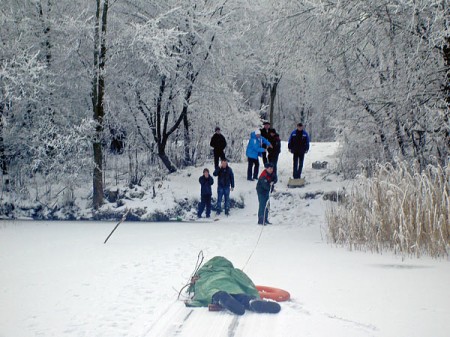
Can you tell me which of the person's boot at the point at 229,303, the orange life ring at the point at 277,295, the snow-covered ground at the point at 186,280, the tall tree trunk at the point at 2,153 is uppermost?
the tall tree trunk at the point at 2,153

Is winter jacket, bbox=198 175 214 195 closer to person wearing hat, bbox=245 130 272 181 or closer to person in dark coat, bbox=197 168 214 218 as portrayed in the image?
person in dark coat, bbox=197 168 214 218

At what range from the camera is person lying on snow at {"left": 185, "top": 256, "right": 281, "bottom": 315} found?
5652 mm

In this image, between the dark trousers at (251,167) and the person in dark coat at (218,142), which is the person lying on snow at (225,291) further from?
the dark trousers at (251,167)

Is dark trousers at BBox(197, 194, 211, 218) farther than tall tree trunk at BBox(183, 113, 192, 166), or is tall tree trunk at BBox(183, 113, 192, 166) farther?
tall tree trunk at BBox(183, 113, 192, 166)

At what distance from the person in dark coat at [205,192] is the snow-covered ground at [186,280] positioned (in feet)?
8.24

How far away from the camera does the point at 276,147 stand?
17781 mm

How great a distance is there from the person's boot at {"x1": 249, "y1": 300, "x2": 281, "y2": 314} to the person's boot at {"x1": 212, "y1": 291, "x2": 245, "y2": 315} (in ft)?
0.50

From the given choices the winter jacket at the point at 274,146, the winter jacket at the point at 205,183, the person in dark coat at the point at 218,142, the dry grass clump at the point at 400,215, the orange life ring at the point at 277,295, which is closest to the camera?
the orange life ring at the point at 277,295

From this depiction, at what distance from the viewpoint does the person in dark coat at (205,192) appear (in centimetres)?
1555

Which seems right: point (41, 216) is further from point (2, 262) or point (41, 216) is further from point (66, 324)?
point (66, 324)

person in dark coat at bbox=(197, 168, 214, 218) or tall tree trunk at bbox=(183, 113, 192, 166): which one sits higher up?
tall tree trunk at bbox=(183, 113, 192, 166)

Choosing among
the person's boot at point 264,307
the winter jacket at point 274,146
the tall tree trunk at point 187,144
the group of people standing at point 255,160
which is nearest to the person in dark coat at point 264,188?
the group of people standing at point 255,160

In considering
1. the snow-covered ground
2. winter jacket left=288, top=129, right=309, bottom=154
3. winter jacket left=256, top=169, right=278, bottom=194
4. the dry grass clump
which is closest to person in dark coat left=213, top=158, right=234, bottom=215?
winter jacket left=256, top=169, right=278, bottom=194

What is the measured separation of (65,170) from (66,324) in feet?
36.2
